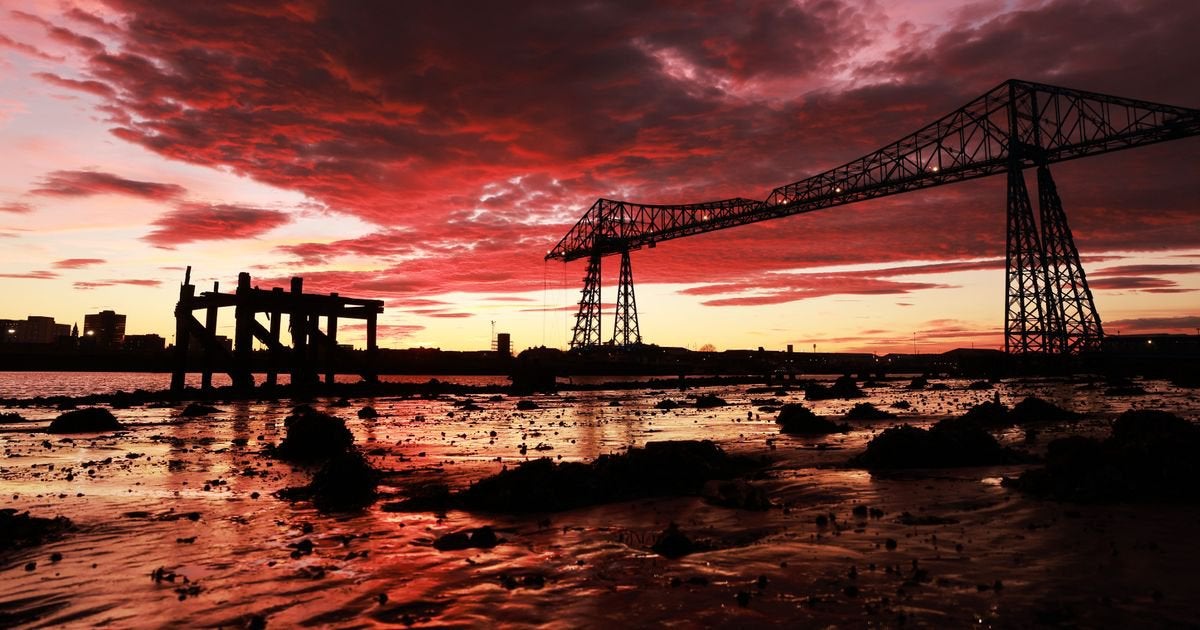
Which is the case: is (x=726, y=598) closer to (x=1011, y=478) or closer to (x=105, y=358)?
(x=1011, y=478)

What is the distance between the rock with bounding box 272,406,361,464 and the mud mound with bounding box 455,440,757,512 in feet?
27.9

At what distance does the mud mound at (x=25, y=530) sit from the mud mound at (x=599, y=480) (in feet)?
19.9

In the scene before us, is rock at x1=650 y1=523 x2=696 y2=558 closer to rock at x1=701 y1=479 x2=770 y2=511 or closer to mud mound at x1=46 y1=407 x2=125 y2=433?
rock at x1=701 y1=479 x2=770 y2=511

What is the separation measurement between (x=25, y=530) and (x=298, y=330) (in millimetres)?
42753

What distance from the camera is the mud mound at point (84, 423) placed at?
25.3 m

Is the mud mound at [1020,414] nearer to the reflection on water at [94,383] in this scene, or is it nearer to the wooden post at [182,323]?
the wooden post at [182,323]

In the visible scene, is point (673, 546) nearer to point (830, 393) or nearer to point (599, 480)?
point (599, 480)

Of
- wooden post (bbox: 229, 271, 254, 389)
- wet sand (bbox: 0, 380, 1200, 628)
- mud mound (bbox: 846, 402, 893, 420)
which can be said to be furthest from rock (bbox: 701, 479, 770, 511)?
wooden post (bbox: 229, 271, 254, 389)

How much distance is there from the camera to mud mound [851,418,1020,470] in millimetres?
14312

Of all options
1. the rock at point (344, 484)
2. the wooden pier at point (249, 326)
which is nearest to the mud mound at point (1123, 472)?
the rock at point (344, 484)

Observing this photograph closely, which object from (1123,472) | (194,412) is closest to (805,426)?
(1123,472)

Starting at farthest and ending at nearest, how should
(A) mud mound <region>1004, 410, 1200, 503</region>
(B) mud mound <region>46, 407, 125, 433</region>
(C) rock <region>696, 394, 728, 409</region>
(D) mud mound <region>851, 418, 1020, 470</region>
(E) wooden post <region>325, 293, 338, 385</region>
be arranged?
(E) wooden post <region>325, 293, 338, 385</region>, (C) rock <region>696, 394, 728, 409</region>, (B) mud mound <region>46, 407, 125, 433</region>, (D) mud mound <region>851, 418, 1020, 470</region>, (A) mud mound <region>1004, 410, 1200, 503</region>

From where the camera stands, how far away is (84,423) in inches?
1011

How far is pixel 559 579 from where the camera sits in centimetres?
729
